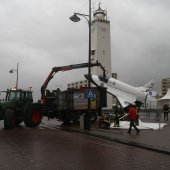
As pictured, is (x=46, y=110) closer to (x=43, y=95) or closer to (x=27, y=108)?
(x=43, y=95)

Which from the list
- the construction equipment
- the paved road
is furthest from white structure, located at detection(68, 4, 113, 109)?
the paved road

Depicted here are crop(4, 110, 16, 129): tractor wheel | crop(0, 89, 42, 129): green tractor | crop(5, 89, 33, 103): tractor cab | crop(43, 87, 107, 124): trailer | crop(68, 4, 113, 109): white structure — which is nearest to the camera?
crop(4, 110, 16, 129): tractor wheel

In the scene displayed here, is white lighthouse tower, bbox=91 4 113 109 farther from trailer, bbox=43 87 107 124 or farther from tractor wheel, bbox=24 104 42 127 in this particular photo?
tractor wheel, bbox=24 104 42 127

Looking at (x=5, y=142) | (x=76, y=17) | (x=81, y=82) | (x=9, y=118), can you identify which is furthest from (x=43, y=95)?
(x=81, y=82)

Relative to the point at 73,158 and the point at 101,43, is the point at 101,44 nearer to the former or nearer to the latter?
the point at 101,43

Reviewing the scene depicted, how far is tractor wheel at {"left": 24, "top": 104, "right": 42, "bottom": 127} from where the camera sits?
2367 centimetres

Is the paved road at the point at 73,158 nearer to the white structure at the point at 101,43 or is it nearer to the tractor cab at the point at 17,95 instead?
the tractor cab at the point at 17,95

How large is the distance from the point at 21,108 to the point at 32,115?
102 cm

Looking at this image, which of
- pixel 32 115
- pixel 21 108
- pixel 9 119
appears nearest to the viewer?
pixel 9 119

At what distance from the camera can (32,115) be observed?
24.1m

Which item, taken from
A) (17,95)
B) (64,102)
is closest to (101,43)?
(64,102)

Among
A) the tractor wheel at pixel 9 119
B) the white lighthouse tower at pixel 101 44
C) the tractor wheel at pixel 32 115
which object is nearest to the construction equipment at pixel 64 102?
the tractor wheel at pixel 32 115

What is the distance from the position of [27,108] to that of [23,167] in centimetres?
1400

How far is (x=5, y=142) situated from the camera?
51.7 feet
